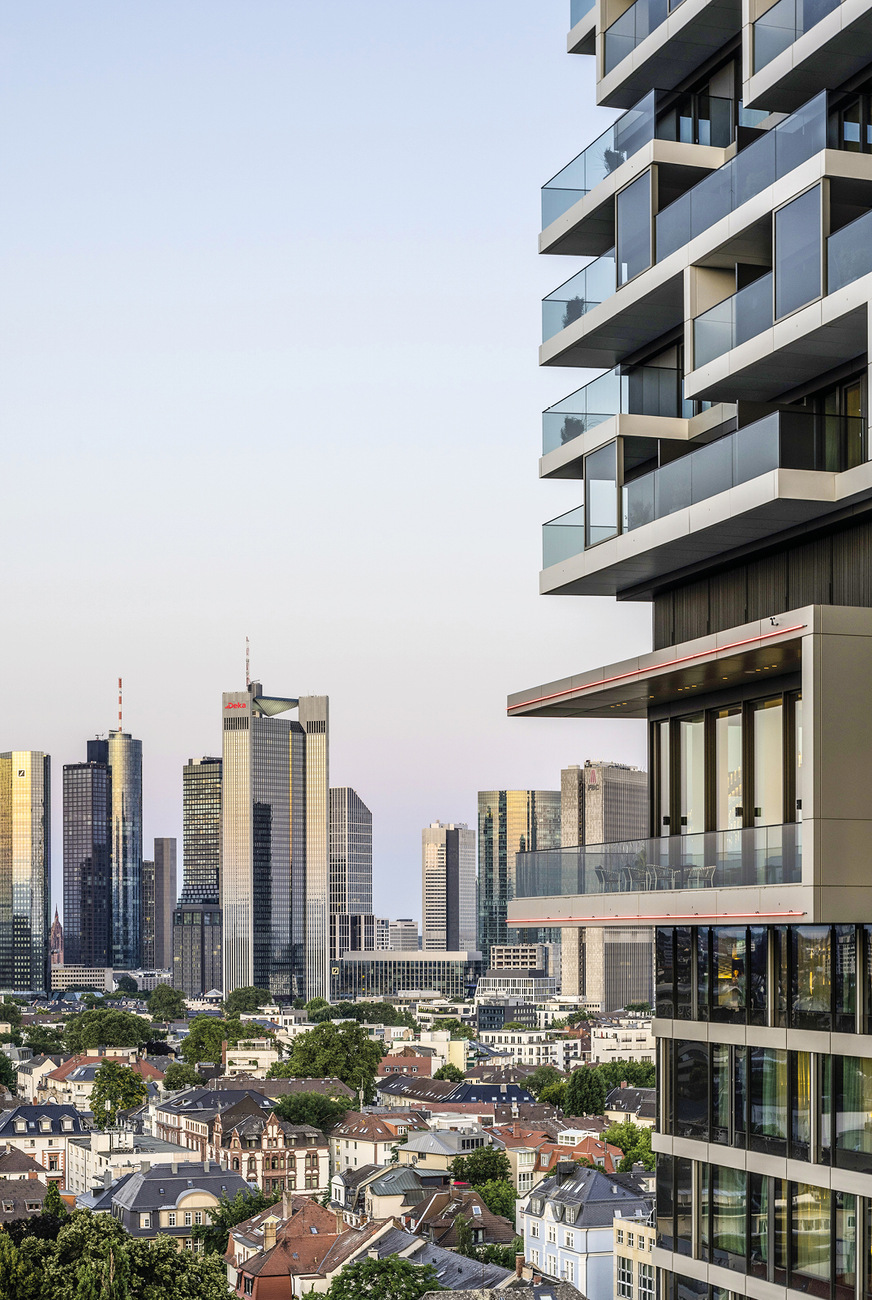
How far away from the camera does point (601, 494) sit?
33.4m

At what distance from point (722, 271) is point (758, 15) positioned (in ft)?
14.0

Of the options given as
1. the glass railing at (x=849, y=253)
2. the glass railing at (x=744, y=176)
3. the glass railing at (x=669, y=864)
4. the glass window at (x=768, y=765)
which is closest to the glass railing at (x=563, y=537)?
the glass railing at (x=744, y=176)

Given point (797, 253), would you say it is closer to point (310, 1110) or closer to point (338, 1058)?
point (310, 1110)

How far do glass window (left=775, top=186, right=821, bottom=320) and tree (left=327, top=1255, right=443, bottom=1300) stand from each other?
63.6 metres

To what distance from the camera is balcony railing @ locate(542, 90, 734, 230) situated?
3288 cm

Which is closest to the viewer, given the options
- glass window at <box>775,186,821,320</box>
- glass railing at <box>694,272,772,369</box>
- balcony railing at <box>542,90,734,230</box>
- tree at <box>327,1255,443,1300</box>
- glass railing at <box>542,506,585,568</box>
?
glass window at <box>775,186,821,320</box>

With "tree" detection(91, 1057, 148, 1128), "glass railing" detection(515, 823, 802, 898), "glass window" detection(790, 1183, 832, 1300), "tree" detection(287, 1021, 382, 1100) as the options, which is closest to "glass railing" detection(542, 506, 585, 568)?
"glass railing" detection(515, 823, 802, 898)

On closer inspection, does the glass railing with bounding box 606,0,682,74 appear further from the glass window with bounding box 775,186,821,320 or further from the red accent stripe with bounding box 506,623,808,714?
the red accent stripe with bounding box 506,623,808,714

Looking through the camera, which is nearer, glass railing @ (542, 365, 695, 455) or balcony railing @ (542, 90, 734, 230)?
balcony railing @ (542, 90, 734, 230)

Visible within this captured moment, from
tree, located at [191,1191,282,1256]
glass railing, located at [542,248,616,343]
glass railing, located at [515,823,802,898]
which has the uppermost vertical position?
glass railing, located at [542,248,616,343]

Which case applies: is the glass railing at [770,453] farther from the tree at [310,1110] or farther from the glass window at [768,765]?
the tree at [310,1110]

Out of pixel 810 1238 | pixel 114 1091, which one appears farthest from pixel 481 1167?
pixel 810 1238

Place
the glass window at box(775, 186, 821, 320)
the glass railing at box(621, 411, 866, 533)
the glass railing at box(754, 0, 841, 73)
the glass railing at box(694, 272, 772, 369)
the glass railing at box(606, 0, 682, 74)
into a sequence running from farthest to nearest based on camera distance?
the glass railing at box(606, 0, 682, 74) → the glass railing at box(694, 272, 772, 369) → the glass railing at box(754, 0, 841, 73) → the glass railing at box(621, 411, 866, 533) → the glass window at box(775, 186, 821, 320)

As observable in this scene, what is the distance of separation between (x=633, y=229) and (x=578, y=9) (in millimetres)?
7577
